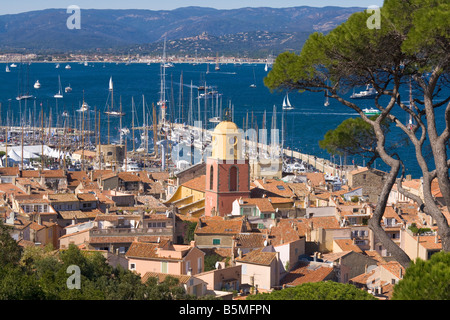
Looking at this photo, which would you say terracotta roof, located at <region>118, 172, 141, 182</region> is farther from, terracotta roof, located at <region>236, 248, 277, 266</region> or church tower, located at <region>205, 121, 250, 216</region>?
terracotta roof, located at <region>236, 248, 277, 266</region>

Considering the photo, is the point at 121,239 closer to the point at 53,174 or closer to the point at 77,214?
the point at 77,214

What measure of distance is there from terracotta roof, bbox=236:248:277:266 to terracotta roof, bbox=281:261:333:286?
0.62 m

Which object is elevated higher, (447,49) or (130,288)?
(447,49)

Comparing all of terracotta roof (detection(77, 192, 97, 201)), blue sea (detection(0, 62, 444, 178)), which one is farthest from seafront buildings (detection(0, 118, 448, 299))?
blue sea (detection(0, 62, 444, 178))

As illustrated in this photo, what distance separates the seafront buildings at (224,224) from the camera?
23.8m

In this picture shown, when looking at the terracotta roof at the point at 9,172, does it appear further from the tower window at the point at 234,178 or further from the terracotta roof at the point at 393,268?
the terracotta roof at the point at 393,268

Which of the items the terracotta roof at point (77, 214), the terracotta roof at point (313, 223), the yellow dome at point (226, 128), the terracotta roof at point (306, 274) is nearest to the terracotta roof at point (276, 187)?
the yellow dome at point (226, 128)

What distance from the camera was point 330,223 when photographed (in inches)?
1154

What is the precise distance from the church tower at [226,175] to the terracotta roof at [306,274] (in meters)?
8.31

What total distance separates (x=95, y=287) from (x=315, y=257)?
318 inches

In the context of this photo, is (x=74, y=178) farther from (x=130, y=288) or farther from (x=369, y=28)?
(x=369, y=28)
